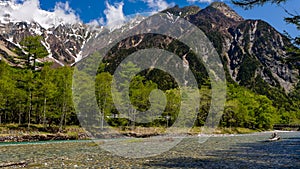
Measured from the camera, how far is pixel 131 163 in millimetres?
17297

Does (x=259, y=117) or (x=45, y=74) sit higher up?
(x=45, y=74)

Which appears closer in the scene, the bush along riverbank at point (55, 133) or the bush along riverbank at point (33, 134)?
the bush along riverbank at point (33, 134)

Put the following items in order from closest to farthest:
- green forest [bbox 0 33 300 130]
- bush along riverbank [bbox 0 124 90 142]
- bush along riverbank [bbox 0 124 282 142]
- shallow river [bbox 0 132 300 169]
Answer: shallow river [bbox 0 132 300 169]
bush along riverbank [bbox 0 124 90 142]
bush along riverbank [bbox 0 124 282 142]
green forest [bbox 0 33 300 130]

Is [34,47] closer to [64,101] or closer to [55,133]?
[64,101]

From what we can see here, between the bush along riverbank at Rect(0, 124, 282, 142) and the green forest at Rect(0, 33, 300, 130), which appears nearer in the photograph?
the bush along riverbank at Rect(0, 124, 282, 142)

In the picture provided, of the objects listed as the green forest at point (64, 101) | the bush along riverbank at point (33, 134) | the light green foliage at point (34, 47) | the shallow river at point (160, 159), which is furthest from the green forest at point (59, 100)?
the shallow river at point (160, 159)

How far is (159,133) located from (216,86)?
80.7ft

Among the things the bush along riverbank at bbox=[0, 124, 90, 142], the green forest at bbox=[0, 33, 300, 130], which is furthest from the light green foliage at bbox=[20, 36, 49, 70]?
the bush along riverbank at bbox=[0, 124, 90, 142]

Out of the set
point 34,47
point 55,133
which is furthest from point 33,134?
point 34,47

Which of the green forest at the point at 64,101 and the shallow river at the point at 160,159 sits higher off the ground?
the green forest at the point at 64,101

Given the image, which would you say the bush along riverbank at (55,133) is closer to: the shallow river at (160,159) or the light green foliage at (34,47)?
the shallow river at (160,159)

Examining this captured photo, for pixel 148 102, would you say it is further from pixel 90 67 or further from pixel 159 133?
pixel 90 67

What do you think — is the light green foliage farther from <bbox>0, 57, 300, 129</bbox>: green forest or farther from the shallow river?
the shallow river

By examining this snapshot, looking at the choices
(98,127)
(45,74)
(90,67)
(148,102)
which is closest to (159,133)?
(148,102)
